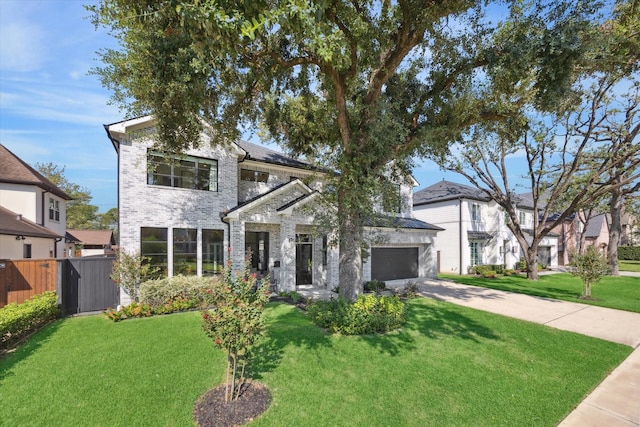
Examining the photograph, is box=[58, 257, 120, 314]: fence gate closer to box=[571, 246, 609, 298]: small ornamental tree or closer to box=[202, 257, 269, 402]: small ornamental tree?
box=[202, 257, 269, 402]: small ornamental tree

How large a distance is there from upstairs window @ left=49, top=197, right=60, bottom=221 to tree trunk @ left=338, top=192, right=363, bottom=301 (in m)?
18.5

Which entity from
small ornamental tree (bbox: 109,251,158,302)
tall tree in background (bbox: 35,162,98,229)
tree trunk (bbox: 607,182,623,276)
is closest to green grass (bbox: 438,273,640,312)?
tree trunk (bbox: 607,182,623,276)

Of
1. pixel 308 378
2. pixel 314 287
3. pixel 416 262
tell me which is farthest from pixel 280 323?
pixel 416 262

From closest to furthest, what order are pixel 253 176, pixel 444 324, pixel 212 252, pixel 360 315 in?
pixel 360 315 < pixel 444 324 < pixel 212 252 < pixel 253 176

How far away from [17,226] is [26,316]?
7823mm

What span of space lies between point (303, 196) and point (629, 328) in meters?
11.6

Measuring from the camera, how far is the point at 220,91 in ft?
26.7

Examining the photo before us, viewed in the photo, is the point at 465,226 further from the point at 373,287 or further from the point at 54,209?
the point at 54,209

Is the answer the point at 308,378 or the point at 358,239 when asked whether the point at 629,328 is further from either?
the point at 308,378

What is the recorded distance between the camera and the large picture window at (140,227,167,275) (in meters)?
10.8

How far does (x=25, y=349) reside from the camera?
661 cm

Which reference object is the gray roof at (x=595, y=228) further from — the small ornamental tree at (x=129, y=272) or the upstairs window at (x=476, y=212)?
the small ornamental tree at (x=129, y=272)

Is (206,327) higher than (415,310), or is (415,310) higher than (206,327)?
(206,327)

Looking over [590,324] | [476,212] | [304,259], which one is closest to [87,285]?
[304,259]
